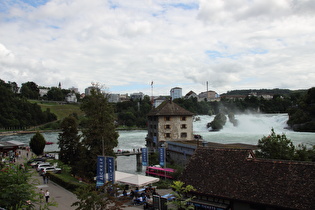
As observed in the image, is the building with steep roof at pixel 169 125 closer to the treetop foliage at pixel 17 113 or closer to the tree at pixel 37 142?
the tree at pixel 37 142

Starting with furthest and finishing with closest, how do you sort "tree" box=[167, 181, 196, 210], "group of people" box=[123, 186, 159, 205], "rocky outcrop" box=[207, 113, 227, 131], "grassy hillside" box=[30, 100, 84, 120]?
"grassy hillside" box=[30, 100, 84, 120] < "rocky outcrop" box=[207, 113, 227, 131] < "group of people" box=[123, 186, 159, 205] < "tree" box=[167, 181, 196, 210]

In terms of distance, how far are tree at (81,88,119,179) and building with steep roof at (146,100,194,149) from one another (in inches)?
938

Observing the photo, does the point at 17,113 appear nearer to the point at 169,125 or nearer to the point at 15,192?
the point at 169,125

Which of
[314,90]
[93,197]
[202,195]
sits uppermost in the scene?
[314,90]

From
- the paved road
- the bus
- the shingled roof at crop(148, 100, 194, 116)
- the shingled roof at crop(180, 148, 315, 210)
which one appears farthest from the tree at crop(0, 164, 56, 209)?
the shingled roof at crop(148, 100, 194, 116)

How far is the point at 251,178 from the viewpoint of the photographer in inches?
642

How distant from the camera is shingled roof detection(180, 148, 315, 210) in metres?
14.3

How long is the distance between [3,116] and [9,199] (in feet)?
470

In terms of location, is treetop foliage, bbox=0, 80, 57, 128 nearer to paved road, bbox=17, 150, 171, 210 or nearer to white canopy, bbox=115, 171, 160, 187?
paved road, bbox=17, 150, 171, 210

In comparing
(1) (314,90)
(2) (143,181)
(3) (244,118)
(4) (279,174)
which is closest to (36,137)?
(2) (143,181)

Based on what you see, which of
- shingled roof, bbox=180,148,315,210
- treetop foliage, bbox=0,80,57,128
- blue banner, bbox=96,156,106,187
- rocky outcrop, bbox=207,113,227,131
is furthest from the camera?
treetop foliage, bbox=0,80,57,128

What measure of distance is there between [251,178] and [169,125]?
3849 centimetres

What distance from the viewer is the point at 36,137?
48.1 metres

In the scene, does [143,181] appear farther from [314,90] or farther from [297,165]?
[314,90]
